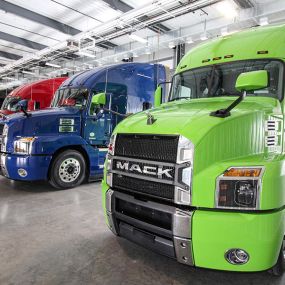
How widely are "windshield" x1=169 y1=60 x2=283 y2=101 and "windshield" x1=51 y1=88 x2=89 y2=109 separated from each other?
2.86m

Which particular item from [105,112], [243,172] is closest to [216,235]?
[243,172]

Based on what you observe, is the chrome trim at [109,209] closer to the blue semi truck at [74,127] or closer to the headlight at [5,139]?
the blue semi truck at [74,127]

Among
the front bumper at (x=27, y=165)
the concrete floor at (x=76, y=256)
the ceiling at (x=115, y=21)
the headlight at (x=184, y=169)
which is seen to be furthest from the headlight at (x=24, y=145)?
the ceiling at (x=115, y=21)

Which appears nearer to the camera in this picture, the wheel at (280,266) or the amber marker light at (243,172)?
the amber marker light at (243,172)

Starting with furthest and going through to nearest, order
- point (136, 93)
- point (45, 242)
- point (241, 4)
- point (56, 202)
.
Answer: point (241, 4) → point (136, 93) → point (56, 202) → point (45, 242)

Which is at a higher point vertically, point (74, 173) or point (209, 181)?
point (209, 181)

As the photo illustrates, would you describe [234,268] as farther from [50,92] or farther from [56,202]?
[50,92]

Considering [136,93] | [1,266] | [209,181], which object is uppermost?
[136,93]

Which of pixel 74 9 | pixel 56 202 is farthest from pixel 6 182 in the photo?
pixel 74 9

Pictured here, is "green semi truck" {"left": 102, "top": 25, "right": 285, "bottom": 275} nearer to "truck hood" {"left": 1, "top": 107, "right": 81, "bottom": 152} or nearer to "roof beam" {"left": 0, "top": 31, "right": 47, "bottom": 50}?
"truck hood" {"left": 1, "top": 107, "right": 81, "bottom": 152}

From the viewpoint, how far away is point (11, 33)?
13.3 meters

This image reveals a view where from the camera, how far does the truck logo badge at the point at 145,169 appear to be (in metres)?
2.38

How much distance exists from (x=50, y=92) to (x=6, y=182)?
17.8 feet

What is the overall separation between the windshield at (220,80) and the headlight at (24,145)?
10.2 feet
